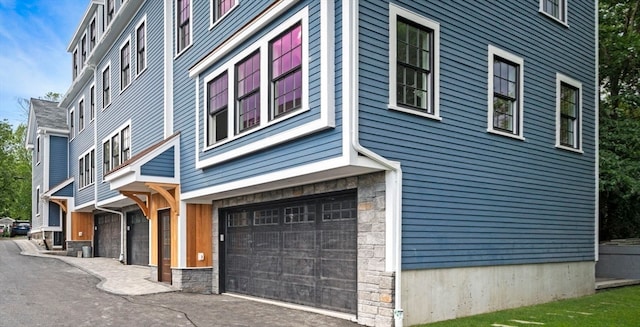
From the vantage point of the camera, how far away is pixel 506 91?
10906 mm

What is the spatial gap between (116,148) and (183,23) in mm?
6198

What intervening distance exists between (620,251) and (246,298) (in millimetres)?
10384

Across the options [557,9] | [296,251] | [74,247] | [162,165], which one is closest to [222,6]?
[162,165]

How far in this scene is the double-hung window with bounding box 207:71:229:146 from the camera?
11.4m

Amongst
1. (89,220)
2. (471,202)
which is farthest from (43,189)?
(471,202)

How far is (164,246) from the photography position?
14.4 meters

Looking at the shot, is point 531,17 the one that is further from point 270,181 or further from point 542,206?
point 270,181

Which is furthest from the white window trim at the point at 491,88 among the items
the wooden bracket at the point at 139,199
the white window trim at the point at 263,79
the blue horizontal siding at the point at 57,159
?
the blue horizontal siding at the point at 57,159

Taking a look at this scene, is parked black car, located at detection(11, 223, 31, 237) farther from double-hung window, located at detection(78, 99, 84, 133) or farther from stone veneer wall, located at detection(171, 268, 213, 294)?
stone veneer wall, located at detection(171, 268, 213, 294)

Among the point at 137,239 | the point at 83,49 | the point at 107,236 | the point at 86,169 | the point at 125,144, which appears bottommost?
the point at 107,236

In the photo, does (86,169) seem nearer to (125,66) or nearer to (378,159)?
(125,66)

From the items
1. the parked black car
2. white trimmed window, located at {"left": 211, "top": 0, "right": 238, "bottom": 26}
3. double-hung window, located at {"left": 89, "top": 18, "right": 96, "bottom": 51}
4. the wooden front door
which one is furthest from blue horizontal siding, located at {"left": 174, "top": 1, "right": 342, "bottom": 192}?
the parked black car

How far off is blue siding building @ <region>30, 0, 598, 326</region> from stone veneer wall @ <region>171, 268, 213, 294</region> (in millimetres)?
34

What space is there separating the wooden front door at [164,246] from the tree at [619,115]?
1187cm
